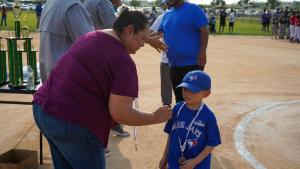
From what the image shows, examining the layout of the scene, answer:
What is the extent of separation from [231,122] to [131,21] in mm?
4912

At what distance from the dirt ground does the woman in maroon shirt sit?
8.15 ft

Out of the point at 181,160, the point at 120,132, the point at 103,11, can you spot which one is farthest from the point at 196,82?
the point at 120,132

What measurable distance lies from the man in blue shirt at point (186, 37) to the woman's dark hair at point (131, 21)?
2.45 metres

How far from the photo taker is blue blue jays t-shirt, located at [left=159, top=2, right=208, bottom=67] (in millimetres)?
5066

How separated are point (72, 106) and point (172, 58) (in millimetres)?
2752

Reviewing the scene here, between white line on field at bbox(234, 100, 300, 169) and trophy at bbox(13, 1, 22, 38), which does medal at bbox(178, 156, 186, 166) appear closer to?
white line on field at bbox(234, 100, 300, 169)

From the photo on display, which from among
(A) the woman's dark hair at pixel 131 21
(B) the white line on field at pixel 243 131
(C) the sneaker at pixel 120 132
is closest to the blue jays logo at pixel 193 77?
(A) the woman's dark hair at pixel 131 21

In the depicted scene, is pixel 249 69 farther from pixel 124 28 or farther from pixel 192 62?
pixel 124 28

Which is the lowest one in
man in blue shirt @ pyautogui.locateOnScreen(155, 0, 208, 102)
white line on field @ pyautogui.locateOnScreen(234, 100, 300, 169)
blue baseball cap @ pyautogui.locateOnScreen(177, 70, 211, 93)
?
white line on field @ pyautogui.locateOnScreen(234, 100, 300, 169)

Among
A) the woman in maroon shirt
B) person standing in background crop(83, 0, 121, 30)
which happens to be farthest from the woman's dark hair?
person standing in background crop(83, 0, 121, 30)

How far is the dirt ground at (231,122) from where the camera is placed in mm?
5480

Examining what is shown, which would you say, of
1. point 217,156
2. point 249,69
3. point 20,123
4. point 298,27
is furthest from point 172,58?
point 298,27

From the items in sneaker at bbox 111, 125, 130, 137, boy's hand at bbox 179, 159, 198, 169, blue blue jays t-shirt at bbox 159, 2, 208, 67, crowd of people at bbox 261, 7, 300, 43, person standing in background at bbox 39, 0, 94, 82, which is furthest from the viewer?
crowd of people at bbox 261, 7, 300, 43

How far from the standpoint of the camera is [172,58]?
5211 mm
